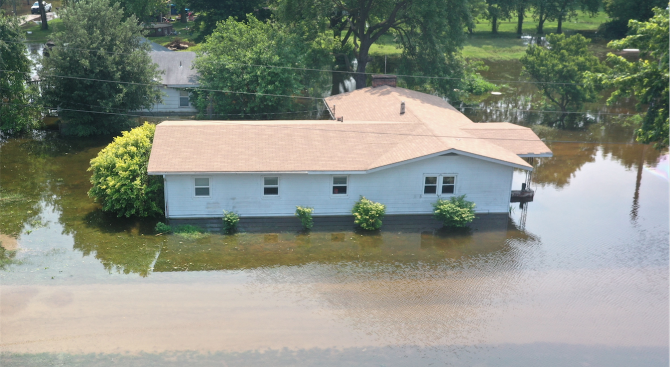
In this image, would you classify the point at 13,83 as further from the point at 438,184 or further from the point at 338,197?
the point at 438,184

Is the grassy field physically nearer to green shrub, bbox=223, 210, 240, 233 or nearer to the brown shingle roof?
the brown shingle roof

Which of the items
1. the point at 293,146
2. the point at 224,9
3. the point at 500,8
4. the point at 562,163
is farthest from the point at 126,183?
the point at 500,8

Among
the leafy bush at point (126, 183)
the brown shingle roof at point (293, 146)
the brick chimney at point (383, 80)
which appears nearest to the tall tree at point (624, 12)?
the brick chimney at point (383, 80)

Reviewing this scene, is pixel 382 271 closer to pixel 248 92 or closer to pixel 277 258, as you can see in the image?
pixel 277 258

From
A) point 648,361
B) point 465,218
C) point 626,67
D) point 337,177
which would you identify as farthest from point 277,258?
point 626,67

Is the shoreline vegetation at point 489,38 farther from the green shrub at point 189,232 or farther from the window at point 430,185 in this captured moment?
the green shrub at point 189,232

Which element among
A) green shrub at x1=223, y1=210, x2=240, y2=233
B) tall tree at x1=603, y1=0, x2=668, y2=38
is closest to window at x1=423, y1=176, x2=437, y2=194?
green shrub at x1=223, y1=210, x2=240, y2=233
